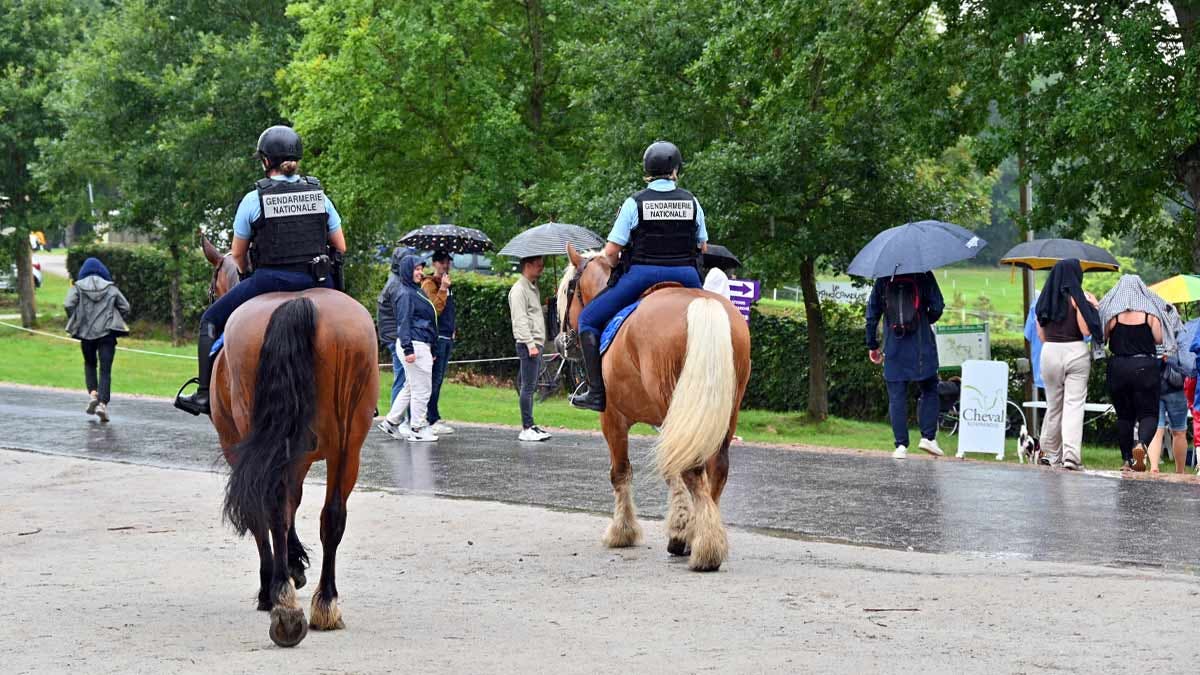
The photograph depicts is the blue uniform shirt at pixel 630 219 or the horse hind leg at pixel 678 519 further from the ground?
the blue uniform shirt at pixel 630 219

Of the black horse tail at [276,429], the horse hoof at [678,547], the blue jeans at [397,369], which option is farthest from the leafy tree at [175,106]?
the black horse tail at [276,429]

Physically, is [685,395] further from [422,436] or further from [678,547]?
[422,436]

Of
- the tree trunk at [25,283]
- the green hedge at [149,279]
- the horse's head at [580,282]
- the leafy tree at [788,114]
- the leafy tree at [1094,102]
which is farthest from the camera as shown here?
the tree trunk at [25,283]

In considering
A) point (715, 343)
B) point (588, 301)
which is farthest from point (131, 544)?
point (715, 343)

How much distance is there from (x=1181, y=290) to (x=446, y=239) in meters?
9.02

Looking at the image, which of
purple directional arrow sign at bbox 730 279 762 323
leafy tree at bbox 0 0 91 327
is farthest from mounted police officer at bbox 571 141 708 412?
leafy tree at bbox 0 0 91 327

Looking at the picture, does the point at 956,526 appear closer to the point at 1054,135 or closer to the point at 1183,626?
the point at 1183,626

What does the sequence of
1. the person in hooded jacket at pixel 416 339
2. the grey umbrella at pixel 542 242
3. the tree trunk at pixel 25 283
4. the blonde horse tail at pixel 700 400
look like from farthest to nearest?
the tree trunk at pixel 25 283 < the person in hooded jacket at pixel 416 339 < the grey umbrella at pixel 542 242 < the blonde horse tail at pixel 700 400

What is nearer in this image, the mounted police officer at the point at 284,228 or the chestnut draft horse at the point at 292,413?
the chestnut draft horse at the point at 292,413

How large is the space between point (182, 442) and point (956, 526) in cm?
1004

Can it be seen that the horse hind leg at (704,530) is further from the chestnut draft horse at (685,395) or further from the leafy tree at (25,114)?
the leafy tree at (25,114)

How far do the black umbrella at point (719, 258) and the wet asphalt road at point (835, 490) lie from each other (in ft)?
6.64

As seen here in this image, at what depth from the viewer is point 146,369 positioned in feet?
112

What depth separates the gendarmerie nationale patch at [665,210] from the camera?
10.1 m
